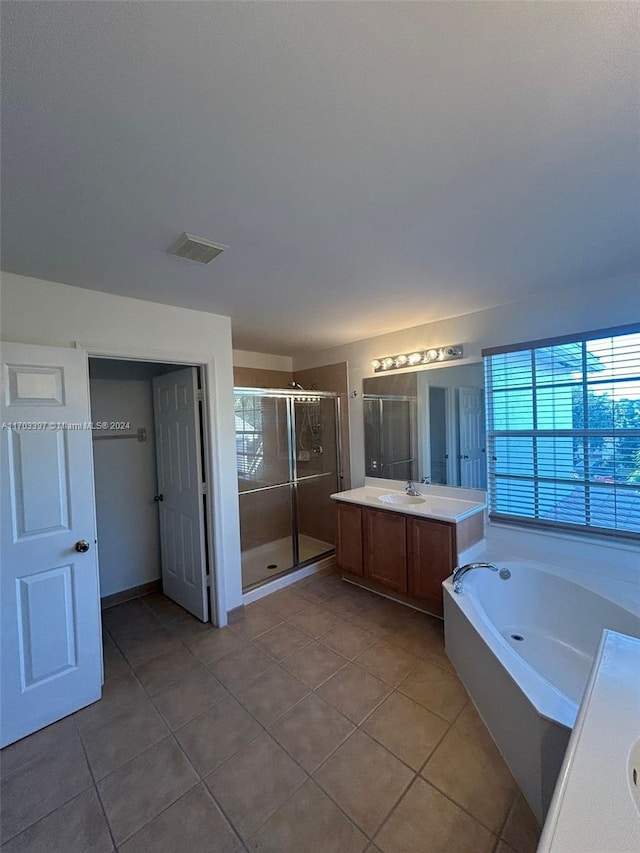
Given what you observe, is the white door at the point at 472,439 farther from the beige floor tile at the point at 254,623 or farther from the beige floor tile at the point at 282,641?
the beige floor tile at the point at 254,623

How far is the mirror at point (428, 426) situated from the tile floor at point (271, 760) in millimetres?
1372

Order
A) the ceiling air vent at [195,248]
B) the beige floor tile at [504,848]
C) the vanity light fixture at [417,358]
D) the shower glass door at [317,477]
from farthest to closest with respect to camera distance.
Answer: the shower glass door at [317,477] → the vanity light fixture at [417,358] → the ceiling air vent at [195,248] → the beige floor tile at [504,848]

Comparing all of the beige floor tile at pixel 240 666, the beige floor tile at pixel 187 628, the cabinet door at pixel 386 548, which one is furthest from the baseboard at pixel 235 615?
the cabinet door at pixel 386 548

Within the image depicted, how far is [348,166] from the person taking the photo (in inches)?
47.0

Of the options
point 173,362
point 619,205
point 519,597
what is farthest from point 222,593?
point 619,205

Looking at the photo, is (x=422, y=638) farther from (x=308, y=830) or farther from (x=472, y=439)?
(x=472, y=439)

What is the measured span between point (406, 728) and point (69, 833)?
149 centimetres

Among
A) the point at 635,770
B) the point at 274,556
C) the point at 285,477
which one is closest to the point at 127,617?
the point at 274,556

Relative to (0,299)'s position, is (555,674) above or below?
below

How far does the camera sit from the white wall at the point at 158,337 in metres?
1.96

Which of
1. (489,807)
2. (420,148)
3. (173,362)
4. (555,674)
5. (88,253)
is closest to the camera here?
(420,148)

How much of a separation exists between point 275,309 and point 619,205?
202cm

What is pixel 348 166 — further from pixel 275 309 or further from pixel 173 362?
pixel 173 362

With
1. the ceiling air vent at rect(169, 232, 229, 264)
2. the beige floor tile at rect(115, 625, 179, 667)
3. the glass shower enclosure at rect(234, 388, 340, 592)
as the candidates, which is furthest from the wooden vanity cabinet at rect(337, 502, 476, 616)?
the ceiling air vent at rect(169, 232, 229, 264)
